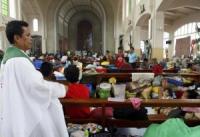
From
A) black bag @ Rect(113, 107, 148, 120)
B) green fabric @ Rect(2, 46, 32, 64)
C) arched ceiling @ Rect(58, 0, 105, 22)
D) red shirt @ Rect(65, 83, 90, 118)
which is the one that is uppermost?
arched ceiling @ Rect(58, 0, 105, 22)

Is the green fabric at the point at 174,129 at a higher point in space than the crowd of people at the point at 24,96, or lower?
lower

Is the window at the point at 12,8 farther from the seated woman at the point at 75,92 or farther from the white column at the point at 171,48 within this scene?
the seated woman at the point at 75,92

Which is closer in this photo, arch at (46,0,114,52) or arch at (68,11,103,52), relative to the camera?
arch at (46,0,114,52)

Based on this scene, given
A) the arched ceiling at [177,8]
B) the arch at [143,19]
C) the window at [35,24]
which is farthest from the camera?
the window at [35,24]

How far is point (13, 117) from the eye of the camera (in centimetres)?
302

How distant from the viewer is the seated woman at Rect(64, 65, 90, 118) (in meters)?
4.31

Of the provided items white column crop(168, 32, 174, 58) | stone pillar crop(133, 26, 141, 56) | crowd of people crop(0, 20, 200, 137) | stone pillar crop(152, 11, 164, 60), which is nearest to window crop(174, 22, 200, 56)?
white column crop(168, 32, 174, 58)

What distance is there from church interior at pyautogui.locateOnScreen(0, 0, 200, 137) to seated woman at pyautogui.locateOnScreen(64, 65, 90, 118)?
0.01 metres

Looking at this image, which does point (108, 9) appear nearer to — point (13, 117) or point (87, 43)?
point (87, 43)

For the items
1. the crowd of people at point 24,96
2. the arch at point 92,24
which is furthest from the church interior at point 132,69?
the arch at point 92,24

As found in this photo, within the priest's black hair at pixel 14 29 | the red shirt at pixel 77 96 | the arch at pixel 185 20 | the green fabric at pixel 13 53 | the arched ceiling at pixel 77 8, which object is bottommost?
the red shirt at pixel 77 96

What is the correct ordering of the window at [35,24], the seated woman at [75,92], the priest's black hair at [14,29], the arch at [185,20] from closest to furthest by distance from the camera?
the priest's black hair at [14,29] < the seated woman at [75,92] < the arch at [185,20] < the window at [35,24]

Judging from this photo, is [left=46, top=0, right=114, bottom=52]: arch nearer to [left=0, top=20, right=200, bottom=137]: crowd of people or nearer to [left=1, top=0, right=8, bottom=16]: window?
[left=1, top=0, right=8, bottom=16]: window

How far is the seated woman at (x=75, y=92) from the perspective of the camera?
431 cm
